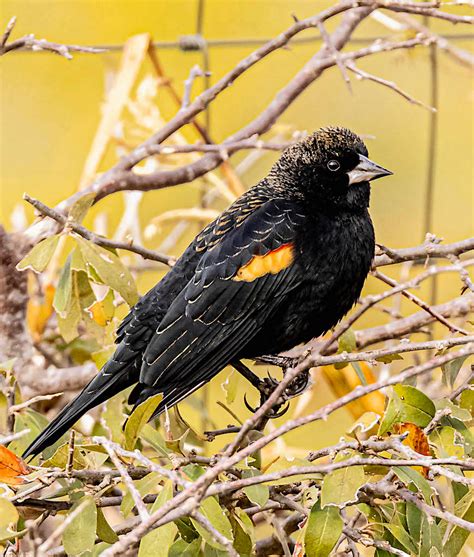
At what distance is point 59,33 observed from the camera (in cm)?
802

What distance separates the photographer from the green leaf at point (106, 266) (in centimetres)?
192

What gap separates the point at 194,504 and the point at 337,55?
1.27 m

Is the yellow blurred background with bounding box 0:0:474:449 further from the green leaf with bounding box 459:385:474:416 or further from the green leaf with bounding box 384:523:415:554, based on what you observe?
the green leaf with bounding box 384:523:415:554

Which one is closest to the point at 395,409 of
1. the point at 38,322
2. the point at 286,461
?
the point at 286,461

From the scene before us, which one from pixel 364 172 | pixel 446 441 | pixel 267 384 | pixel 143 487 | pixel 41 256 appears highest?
pixel 41 256

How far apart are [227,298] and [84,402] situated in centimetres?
41

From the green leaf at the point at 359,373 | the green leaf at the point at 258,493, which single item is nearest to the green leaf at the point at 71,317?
the green leaf at the point at 359,373

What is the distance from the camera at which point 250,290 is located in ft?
7.36

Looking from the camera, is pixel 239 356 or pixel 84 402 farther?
pixel 239 356

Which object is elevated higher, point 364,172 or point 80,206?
point 80,206

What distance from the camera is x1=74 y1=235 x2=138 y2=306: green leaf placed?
6.31ft

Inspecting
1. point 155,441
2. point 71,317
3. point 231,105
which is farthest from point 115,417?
point 231,105

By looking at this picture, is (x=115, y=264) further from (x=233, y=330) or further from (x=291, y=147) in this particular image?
(x=291, y=147)

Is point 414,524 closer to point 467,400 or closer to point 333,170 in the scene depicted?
point 467,400
